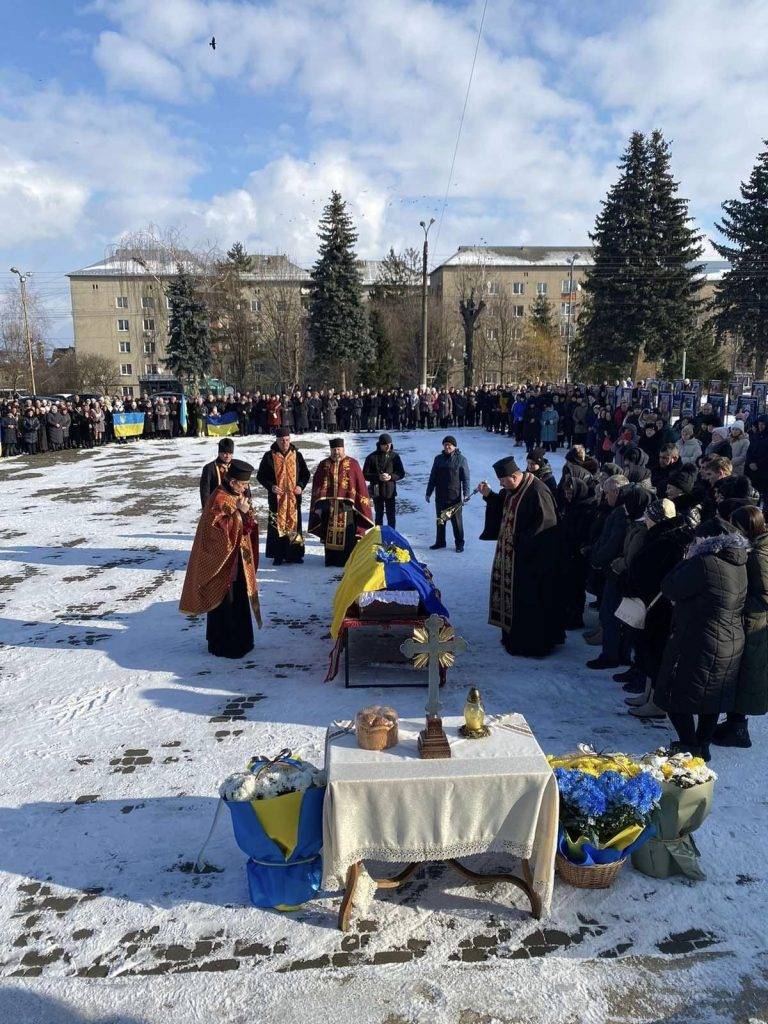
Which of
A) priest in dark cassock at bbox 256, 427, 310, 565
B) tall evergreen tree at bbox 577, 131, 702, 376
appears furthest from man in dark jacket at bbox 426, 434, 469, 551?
tall evergreen tree at bbox 577, 131, 702, 376

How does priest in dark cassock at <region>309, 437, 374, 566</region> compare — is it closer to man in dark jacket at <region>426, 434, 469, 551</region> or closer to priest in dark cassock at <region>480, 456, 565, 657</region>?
man in dark jacket at <region>426, 434, 469, 551</region>

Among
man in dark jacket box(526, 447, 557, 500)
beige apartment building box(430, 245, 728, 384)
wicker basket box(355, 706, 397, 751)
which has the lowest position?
wicker basket box(355, 706, 397, 751)

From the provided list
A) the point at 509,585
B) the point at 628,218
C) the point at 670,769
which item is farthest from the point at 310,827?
the point at 628,218

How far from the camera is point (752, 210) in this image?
3406cm

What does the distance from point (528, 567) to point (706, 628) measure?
255cm

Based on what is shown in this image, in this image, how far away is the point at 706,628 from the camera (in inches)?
199

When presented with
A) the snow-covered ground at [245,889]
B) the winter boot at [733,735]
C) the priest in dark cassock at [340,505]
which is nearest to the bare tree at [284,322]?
the priest in dark cassock at [340,505]

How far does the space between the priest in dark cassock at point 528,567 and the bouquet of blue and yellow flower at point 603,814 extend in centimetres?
340

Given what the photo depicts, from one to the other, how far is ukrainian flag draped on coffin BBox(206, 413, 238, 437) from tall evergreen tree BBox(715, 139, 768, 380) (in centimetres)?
2373

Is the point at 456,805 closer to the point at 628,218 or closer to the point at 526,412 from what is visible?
the point at 526,412

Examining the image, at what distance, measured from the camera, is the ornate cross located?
390 cm

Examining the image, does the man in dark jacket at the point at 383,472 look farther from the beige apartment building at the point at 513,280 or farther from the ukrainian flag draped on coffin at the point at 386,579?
the beige apartment building at the point at 513,280

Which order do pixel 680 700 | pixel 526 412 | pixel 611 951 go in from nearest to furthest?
1. pixel 611 951
2. pixel 680 700
3. pixel 526 412

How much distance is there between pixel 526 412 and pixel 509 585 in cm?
1722
